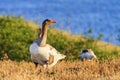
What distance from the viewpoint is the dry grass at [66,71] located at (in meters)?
10.2

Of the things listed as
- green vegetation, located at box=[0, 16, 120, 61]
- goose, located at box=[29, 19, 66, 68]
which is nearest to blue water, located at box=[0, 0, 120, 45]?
green vegetation, located at box=[0, 16, 120, 61]

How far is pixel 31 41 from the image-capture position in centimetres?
1931

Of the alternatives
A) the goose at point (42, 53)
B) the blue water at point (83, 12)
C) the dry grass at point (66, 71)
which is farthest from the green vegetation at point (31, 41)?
the blue water at point (83, 12)

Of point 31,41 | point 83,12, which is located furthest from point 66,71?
point 83,12

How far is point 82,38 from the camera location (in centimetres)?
2055

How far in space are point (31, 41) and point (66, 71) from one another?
27.2 feet

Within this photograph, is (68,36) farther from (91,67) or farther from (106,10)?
(106,10)

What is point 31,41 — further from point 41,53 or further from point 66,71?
point 66,71

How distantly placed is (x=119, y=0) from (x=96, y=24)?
18.1 metres

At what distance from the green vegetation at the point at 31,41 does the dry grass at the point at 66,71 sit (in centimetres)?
534

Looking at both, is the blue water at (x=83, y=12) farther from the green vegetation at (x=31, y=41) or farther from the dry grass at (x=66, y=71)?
the dry grass at (x=66, y=71)

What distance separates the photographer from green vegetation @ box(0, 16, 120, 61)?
18.1m

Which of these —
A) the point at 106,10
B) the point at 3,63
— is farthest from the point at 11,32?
the point at 106,10

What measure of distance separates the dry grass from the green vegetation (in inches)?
210
